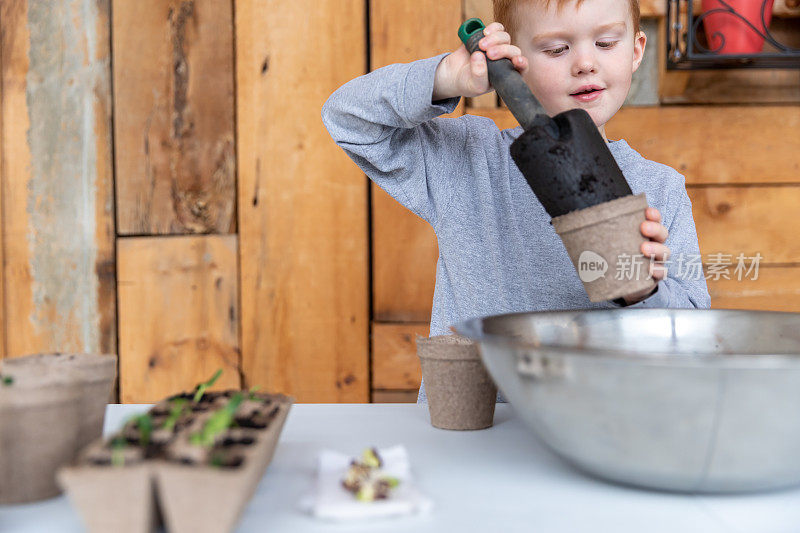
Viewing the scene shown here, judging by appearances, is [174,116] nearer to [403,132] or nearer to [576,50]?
[403,132]

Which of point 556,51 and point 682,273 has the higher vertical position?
point 556,51

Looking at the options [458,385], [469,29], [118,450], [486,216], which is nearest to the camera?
[118,450]

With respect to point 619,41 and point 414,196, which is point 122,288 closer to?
point 414,196

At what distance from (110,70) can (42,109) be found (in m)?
0.17

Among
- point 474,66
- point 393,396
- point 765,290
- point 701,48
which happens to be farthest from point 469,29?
point 765,290

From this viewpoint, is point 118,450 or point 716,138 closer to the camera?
point 118,450

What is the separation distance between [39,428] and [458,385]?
351 millimetres

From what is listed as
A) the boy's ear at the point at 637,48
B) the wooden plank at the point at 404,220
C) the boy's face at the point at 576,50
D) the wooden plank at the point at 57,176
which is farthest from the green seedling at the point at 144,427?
the wooden plank at the point at 57,176

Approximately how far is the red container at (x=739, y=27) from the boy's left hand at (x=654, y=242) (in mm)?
816

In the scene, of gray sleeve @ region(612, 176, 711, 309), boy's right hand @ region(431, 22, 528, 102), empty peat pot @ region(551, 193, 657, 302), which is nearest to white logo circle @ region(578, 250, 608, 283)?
empty peat pot @ region(551, 193, 657, 302)

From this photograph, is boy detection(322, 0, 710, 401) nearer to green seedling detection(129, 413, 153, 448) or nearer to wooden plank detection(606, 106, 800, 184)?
wooden plank detection(606, 106, 800, 184)

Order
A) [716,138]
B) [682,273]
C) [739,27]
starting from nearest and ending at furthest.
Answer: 1. [682,273]
2. [739,27]
3. [716,138]

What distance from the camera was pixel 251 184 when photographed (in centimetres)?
154

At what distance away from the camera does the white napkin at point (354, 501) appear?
17.4 inches
